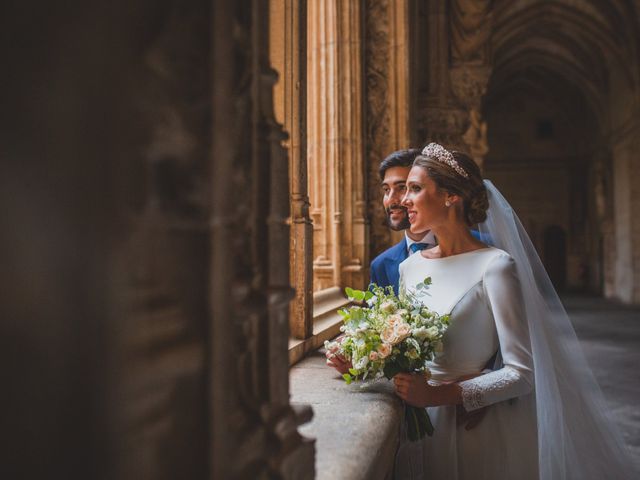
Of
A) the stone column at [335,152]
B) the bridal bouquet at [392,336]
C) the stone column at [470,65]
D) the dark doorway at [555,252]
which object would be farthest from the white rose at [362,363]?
the dark doorway at [555,252]

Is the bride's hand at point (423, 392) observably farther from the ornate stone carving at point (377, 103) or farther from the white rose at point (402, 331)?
the ornate stone carving at point (377, 103)

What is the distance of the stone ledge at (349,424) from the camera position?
1.40 meters

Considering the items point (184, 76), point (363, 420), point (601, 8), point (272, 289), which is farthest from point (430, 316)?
point (601, 8)

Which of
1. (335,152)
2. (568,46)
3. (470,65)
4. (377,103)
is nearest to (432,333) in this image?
(335,152)

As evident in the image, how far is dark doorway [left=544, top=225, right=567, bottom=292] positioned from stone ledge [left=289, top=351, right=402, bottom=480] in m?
23.7

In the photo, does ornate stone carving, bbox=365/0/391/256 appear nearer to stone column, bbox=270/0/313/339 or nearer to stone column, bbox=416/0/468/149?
stone column, bbox=416/0/468/149

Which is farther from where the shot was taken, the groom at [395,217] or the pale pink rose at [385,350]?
the groom at [395,217]

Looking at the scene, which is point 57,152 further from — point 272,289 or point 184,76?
point 272,289

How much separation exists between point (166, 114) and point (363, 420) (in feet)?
4.31

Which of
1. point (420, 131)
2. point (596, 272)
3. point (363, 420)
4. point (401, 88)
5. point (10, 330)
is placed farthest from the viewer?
point (596, 272)

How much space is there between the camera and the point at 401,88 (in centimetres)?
611

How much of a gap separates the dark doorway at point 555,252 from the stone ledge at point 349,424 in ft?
77.7

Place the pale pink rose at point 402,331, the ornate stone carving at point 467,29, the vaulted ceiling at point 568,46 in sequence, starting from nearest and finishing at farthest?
the pale pink rose at point 402,331 → the ornate stone carving at point 467,29 → the vaulted ceiling at point 568,46

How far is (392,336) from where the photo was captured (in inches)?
71.9
